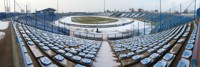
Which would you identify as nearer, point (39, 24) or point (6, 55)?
point (6, 55)

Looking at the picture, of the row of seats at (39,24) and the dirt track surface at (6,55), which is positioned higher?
the row of seats at (39,24)

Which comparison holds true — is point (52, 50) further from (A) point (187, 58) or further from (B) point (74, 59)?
(A) point (187, 58)

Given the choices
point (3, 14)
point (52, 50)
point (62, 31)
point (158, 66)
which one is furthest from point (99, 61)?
point (3, 14)

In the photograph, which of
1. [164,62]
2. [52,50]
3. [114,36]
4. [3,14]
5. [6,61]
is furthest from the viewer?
[3,14]

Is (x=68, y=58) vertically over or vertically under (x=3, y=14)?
under

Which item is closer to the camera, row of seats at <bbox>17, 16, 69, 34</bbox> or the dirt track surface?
the dirt track surface

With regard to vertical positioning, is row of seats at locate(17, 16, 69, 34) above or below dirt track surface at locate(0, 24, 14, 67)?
above

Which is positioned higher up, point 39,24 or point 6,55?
point 39,24

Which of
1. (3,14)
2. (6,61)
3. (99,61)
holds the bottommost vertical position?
(99,61)

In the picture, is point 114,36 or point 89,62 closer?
point 89,62

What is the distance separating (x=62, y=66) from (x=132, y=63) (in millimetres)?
3891

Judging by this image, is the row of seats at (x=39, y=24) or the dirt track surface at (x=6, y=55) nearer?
the dirt track surface at (x=6, y=55)

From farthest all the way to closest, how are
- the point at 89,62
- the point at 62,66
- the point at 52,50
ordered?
the point at 52,50 < the point at 89,62 < the point at 62,66

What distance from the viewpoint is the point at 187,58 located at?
8211mm
